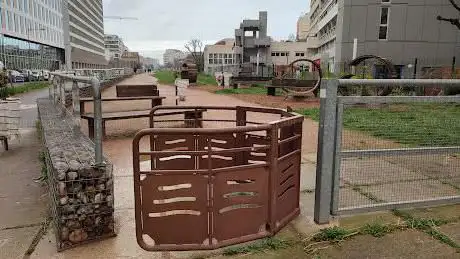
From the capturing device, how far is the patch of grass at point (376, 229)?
12.3ft

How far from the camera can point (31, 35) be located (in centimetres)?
6366

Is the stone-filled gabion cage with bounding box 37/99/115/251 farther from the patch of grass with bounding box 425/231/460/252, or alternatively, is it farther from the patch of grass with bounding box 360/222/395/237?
the patch of grass with bounding box 425/231/460/252

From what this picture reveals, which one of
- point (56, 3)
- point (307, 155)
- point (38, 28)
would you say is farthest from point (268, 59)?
point (307, 155)

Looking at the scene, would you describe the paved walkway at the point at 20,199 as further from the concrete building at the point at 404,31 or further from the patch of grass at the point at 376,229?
the concrete building at the point at 404,31

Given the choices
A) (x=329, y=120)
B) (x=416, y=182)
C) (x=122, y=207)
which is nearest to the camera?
(x=329, y=120)

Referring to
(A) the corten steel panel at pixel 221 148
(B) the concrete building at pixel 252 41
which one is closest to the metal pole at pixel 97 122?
(A) the corten steel panel at pixel 221 148

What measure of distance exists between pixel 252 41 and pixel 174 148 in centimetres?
6223

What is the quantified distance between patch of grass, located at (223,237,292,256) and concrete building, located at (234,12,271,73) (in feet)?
203

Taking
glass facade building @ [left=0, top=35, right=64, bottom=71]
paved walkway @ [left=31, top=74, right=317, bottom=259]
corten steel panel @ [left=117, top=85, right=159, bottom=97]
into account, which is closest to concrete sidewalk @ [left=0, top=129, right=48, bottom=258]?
paved walkway @ [left=31, top=74, right=317, bottom=259]

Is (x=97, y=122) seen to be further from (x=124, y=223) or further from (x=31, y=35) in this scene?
(x=31, y=35)

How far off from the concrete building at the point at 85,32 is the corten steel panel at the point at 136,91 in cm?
5971

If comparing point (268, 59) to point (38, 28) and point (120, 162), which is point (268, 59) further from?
point (120, 162)

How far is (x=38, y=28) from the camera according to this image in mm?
68000

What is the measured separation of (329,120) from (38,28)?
74410 mm
